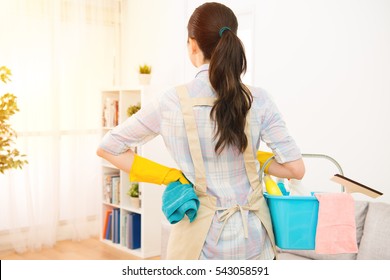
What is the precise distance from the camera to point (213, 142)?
5.13 feet

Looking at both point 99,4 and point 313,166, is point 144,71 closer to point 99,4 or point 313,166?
point 99,4

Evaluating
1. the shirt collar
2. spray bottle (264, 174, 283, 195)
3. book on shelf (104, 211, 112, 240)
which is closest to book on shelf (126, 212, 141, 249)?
book on shelf (104, 211, 112, 240)

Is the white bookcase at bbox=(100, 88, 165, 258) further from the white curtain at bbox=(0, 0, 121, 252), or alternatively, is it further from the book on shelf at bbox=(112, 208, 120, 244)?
the white curtain at bbox=(0, 0, 121, 252)

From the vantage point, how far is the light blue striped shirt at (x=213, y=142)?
1568 mm

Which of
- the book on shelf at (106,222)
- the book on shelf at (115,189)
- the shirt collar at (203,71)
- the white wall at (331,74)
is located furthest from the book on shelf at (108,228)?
the shirt collar at (203,71)

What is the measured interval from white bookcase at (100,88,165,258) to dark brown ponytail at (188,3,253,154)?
116 inches

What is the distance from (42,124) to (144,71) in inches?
42.9

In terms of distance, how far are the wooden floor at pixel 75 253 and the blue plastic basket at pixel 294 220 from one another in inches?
119

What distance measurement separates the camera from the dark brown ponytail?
154 centimetres

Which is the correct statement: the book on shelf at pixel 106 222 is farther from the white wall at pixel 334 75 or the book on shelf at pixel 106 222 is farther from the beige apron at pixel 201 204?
the beige apron at pixel 201 204

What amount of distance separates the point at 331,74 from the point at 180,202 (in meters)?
2.26

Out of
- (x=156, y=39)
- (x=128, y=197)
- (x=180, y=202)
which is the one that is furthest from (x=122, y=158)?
(x=156, y=39)
